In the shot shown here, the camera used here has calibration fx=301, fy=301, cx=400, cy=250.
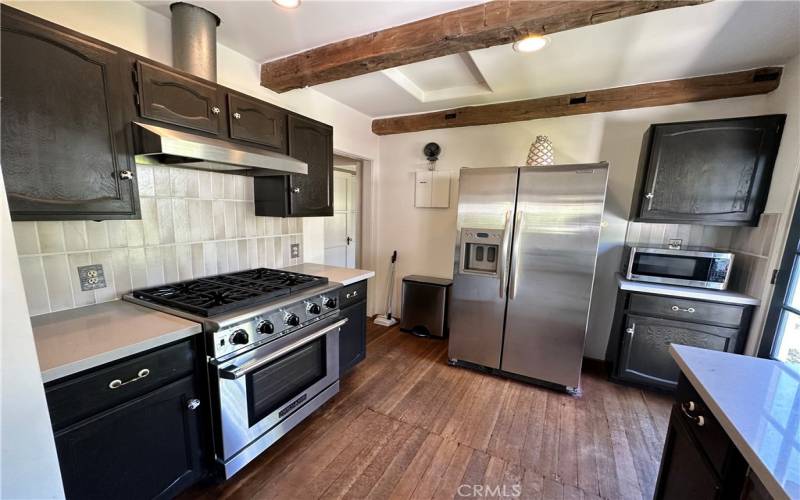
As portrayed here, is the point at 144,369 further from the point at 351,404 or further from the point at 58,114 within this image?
the point at 351,404

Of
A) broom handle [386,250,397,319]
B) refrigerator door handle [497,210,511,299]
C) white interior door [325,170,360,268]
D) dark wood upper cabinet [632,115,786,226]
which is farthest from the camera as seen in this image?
white interior door [325,170,360,268]

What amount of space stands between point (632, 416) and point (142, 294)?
3.17m

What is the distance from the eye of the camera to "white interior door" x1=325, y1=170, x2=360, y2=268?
4.16 m

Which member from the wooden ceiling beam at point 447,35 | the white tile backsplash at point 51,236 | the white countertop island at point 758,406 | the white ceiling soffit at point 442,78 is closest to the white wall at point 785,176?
the white countertop island at point 758,406

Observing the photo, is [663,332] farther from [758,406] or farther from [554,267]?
[758,406]

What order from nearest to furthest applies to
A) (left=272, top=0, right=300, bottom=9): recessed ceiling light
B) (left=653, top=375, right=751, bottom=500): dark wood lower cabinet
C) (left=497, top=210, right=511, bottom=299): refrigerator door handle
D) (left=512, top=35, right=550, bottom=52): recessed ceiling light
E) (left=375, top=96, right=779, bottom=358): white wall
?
(left=653, top=375, right=751, bottom=500): dark wood lower cabinet, (left=272, top=0, right=300, bottom=9): recessed ceiling light, (left=512, top=35, right=550, bottom=52): recessed ceiling light, (left=497, top=210, right=511, bottom=299): refrigerator door handle, (left=375, top=96, right=779, bottom=358): white wall

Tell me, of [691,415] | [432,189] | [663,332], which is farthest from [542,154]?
[691,415]

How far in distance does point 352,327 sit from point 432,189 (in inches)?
71.5

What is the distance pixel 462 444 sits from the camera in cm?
185

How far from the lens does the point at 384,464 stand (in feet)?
5.54

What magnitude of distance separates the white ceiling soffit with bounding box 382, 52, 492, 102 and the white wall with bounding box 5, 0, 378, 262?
769 millimetres

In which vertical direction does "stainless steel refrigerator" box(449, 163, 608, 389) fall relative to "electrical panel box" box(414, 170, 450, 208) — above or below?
below

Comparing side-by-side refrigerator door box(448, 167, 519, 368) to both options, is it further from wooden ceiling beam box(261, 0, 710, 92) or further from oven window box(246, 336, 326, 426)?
oven window box(246, 336, 326, 426)

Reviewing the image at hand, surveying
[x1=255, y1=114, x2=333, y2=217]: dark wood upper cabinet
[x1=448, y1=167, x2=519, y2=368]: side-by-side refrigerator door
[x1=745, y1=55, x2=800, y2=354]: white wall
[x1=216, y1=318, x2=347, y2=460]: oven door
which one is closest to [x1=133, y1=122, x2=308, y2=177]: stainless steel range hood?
[x1=255, y1=114, x2=333, y2=217]: dark wood upper cabinet
